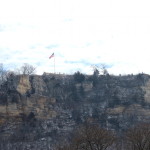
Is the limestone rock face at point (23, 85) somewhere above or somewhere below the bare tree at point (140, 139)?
above

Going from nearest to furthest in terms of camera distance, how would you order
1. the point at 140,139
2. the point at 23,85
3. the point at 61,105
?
the point at 140,139
the point at 23,85
the point at 61,105

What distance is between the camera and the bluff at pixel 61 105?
9681 cm

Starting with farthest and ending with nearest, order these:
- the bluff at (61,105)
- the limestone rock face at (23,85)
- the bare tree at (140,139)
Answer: the limestone rock face at (23,85), the bluff at (61,105), the bare tree at (140,139)

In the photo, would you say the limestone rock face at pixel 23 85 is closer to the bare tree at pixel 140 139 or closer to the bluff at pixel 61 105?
the bluff at pixel 61 105

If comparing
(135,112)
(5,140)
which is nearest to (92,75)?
(135,112)

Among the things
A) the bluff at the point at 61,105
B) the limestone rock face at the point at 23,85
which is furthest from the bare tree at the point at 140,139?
the limestone rock face at the point at 23,85

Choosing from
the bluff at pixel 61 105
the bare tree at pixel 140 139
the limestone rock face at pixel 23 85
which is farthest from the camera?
the limestone rock face at pixel 23 85

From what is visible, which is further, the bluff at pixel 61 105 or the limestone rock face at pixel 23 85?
the limestone rock face at pixel 23 85

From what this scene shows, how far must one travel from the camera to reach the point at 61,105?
355ft

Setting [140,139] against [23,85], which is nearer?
[140,139]

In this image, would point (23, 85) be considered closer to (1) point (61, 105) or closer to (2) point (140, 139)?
(1) point (61, 105)


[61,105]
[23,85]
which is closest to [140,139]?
[61,105]

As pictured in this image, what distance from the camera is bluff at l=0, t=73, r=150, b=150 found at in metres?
96.8

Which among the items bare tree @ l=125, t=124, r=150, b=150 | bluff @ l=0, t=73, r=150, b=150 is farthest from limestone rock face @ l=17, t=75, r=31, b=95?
bare tree @ l=125, t=124, r=150, b=150
